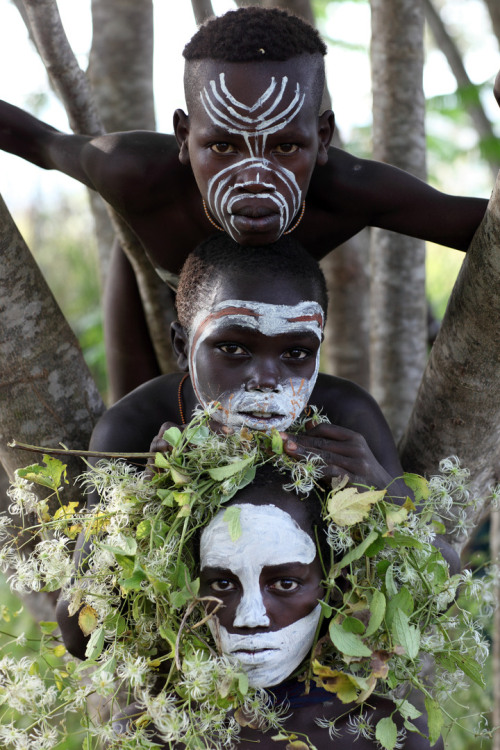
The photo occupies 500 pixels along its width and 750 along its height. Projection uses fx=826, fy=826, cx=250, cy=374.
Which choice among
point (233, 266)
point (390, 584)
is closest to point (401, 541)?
point (390, 584)

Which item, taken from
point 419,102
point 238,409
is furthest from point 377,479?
point 419,102

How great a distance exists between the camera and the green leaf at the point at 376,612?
6.74 feet

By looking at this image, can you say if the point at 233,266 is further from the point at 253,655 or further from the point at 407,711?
the point at 407,711

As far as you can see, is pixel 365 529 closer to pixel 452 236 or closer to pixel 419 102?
pixel 452 236

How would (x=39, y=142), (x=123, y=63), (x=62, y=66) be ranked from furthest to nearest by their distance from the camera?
(x=123, y=63), (x=62, y=66), (x=39, y=142)

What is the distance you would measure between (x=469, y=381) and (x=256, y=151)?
96 cm

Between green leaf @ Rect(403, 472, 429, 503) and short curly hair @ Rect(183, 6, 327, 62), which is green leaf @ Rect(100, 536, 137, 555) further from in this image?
short curly hair @ Rect(183, 6, 327, 62)

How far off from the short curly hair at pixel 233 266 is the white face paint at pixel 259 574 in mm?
717

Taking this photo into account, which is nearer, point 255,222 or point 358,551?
point 358,551

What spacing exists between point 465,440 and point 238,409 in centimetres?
81

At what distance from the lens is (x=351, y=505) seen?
6.94 feet

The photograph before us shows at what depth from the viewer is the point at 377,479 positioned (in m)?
2.27

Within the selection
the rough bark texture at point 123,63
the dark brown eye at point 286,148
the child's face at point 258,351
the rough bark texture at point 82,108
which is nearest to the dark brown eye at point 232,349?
the child's face at point 258,351

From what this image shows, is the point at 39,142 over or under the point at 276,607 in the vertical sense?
over
